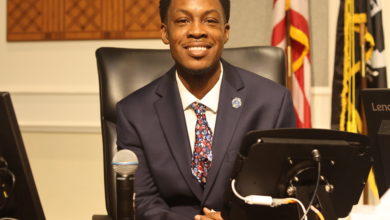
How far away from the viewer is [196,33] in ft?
6.22

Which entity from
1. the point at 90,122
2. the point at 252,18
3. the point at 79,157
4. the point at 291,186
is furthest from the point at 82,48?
the point at 291,186

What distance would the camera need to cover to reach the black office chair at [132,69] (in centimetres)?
212

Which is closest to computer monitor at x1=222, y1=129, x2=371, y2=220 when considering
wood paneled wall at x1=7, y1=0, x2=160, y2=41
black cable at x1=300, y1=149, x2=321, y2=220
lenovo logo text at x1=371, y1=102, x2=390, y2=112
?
black cable at x1=300, y1=149, x2=321, y2=220

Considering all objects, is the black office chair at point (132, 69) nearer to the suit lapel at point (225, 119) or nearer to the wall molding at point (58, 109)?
the suit lapel at point (225, 119)

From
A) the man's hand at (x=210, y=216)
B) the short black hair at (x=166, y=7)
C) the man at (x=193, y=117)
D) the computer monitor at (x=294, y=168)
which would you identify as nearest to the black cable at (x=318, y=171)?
the computer monitor at (x=294, y=168)

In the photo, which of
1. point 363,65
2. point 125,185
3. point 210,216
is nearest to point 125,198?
point 125,185

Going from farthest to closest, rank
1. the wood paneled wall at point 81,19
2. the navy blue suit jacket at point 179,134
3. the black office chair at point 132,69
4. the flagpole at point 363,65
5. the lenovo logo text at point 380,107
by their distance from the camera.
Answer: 1. the wood paneled wall at point 81,19
2. the flagpole at point 363,65
3. the black office chair at point 132,69
4. the navy blue suit jacket at point 179,134
5. the lenovo logo text at point 380,107

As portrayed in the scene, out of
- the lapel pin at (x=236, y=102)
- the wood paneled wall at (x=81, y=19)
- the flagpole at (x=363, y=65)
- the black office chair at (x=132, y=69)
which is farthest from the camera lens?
the wood paneled wall at (x=81, y=19)

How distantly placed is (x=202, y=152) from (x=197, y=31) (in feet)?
1.41

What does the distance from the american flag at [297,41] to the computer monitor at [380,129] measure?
1858mm

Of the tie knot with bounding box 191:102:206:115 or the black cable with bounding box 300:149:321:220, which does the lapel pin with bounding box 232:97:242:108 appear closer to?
the tie knot with bounding box 191:102:206:115

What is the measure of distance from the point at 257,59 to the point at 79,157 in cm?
189

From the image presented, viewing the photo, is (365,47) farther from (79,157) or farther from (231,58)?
(79,157)

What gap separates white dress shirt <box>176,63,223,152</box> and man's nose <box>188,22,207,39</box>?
0.21 m
